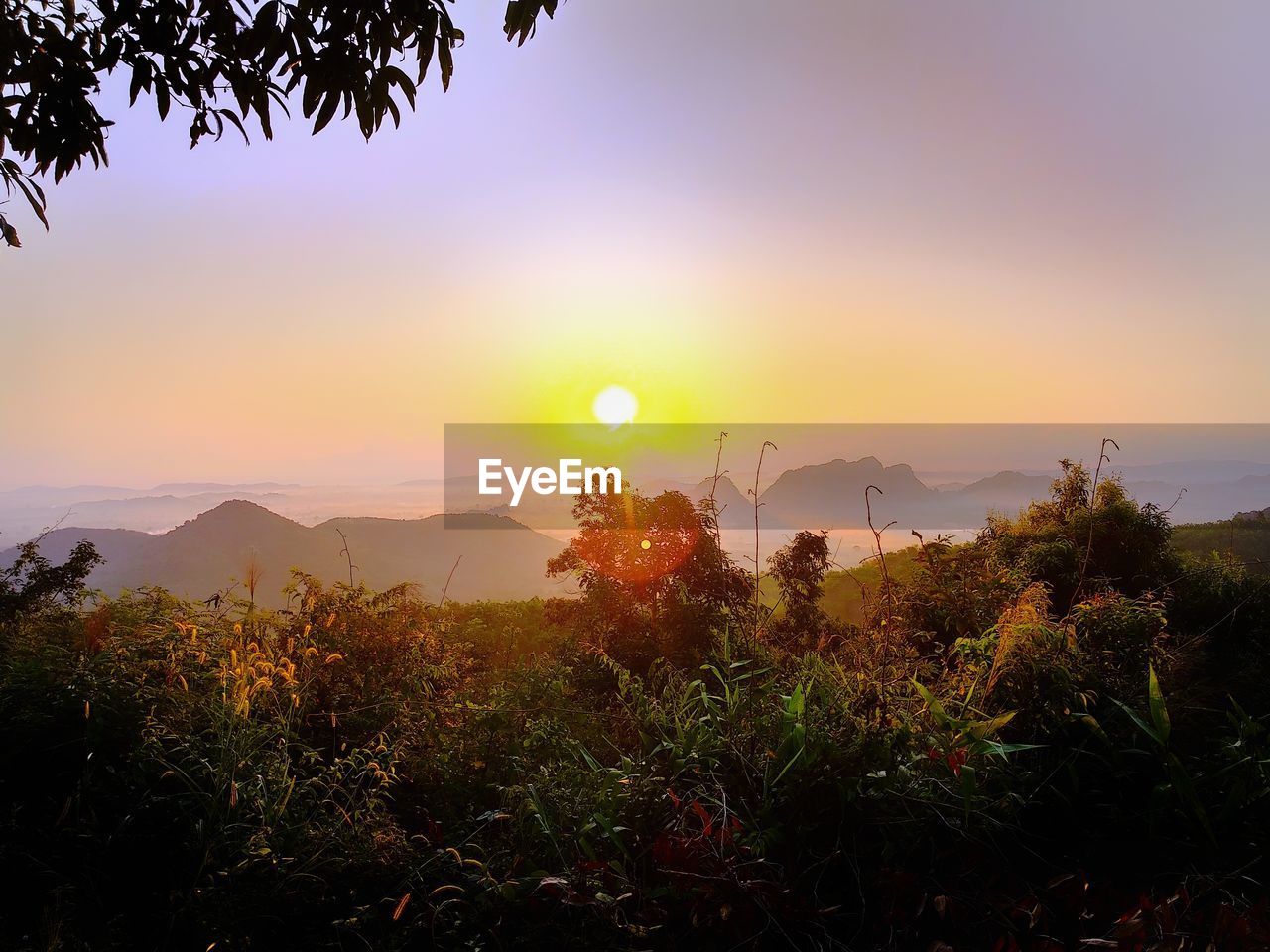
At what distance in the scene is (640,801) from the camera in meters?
2.44

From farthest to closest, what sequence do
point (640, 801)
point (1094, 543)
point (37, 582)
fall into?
point (1094, 543) → point (37, 582) → point (640, 801)

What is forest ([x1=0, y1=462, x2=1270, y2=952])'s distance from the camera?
6.45ft

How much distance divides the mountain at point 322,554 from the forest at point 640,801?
1.01m

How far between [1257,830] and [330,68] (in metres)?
4.29

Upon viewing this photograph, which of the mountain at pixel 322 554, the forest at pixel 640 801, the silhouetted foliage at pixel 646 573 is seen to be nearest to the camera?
the forest at pixel 640 801

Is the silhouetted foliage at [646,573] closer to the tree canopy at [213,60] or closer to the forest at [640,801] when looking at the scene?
the forest at [640,801]

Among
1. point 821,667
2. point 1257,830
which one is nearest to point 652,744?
point 821,667

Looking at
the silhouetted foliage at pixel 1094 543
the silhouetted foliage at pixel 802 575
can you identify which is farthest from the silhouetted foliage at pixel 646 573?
the silhouetted foliage at pixel 1094 543

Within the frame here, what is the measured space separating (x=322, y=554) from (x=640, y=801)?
4617 mm

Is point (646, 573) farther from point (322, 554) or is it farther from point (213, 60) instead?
point (213, 60)

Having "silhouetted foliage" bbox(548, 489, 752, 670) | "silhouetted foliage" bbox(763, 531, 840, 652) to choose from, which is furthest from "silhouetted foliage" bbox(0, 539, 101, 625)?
"silhouetted foliage" bbox(763, 531, 840, 652)

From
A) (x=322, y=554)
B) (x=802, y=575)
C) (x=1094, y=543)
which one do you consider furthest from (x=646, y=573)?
(x=1094, y=543)

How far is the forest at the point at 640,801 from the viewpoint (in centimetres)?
197

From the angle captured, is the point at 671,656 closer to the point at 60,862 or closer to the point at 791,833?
the point at 791,833
